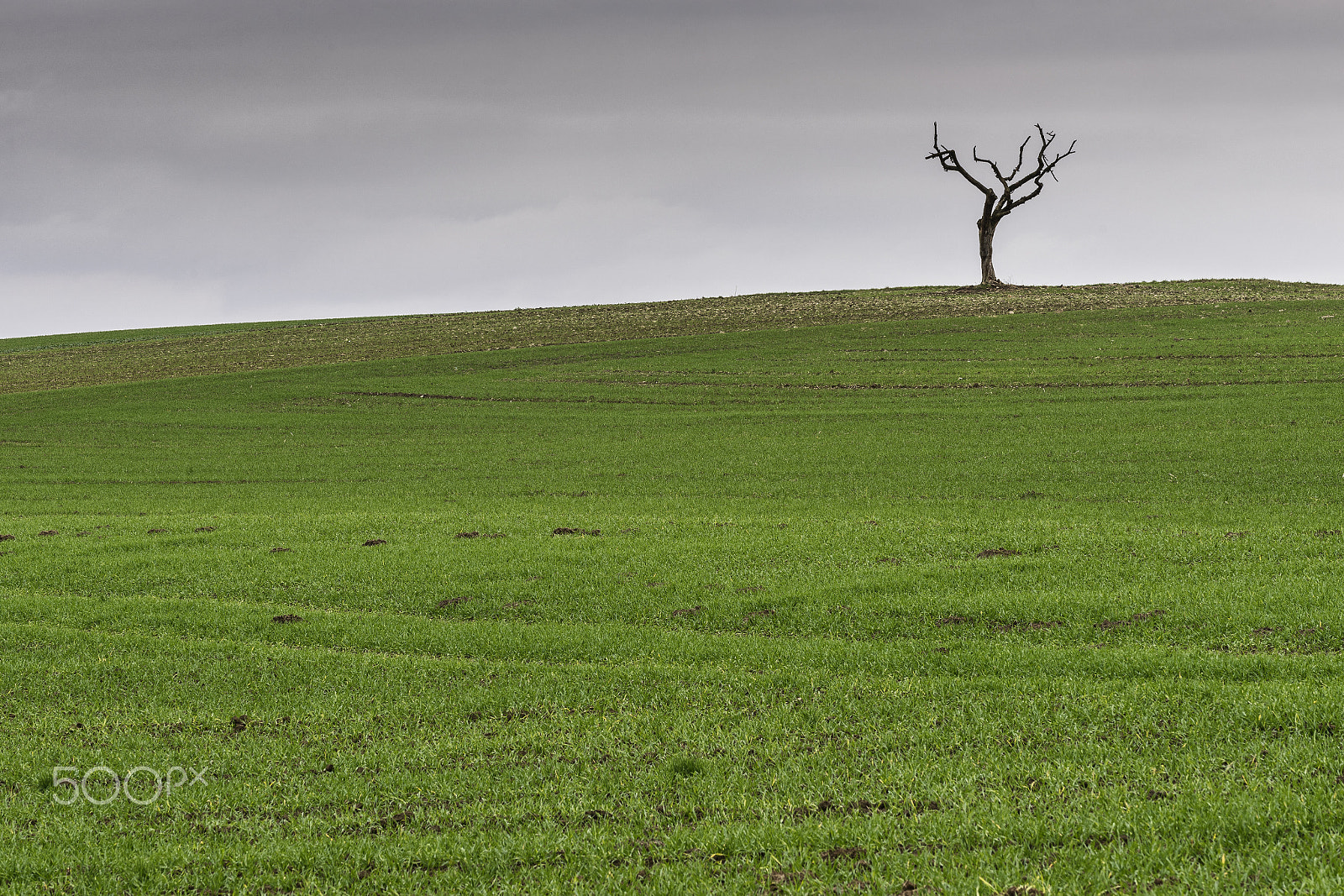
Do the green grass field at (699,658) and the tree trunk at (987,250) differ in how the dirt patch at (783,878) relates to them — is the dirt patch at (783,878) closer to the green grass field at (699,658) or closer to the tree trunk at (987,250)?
the green grass field at (699,658)

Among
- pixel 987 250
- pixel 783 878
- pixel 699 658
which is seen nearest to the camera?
pixel 783 878

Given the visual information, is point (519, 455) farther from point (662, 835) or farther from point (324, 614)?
point (662, 835)

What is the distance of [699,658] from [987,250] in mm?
81525

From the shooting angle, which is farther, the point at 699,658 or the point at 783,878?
the point at 699,658

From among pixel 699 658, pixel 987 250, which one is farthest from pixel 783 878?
pixel 987 250

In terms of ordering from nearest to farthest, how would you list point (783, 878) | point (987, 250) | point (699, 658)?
point (783, 878)
point (699, 658)
point (987, 250)

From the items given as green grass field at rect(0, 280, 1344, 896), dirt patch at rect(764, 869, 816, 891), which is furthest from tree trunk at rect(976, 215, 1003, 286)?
dirt patch at rect(764, 869, 816, 891)

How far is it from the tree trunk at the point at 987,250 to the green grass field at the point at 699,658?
1849 inches

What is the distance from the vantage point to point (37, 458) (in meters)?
40.7

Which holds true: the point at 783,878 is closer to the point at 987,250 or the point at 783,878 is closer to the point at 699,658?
the point at 699,658

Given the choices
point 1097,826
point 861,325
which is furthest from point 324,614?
point 861,325

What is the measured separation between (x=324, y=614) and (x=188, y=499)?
16.8m

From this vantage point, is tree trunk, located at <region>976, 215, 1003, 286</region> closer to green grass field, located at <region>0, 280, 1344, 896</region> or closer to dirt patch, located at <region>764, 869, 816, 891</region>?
green grass field, located at <region>0, 280, 1344, 896</region>

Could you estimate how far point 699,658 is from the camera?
47.9 ft
